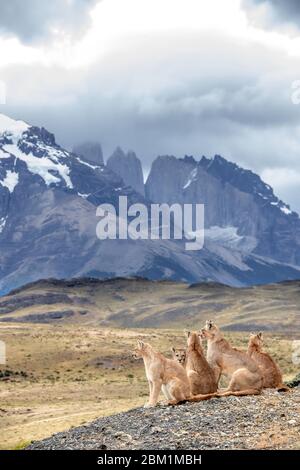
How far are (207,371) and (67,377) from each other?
3228 inches

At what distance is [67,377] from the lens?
346 ft

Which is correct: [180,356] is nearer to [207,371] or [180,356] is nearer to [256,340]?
[207,371]

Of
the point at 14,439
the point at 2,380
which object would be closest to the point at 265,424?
the point at 14,439

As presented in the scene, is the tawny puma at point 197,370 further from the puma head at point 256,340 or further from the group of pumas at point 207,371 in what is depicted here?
the puma head at point 256,340

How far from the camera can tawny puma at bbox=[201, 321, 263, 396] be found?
1014 inches

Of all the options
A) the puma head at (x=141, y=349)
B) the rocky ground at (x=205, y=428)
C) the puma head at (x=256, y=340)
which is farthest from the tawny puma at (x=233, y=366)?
the puma head at (x=141, y=349)

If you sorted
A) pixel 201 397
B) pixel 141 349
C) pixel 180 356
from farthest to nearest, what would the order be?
1. pixel 180 356
2. pixel 141 349
3. pixel 201 397

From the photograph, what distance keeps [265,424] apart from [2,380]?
271ft

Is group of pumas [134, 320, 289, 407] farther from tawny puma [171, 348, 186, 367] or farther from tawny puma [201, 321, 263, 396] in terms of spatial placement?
tawny puma [171, 348, 186, 367]

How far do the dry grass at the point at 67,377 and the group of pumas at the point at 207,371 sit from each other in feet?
39.5

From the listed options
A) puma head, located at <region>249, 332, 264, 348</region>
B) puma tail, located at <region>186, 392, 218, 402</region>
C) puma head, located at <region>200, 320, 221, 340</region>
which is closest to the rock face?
puma tail, located at <region>186, 392, 218, 402</region>

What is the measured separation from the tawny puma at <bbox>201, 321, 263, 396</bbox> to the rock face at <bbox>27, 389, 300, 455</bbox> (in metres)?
0.63

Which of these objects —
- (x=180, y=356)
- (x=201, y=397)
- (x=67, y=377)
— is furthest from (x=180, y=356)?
(x=67, y=377)
